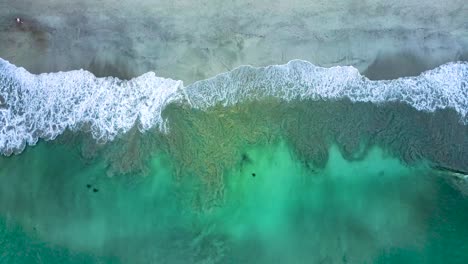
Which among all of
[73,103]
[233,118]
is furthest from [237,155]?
[73,103]

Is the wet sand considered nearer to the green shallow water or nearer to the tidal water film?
the tidal water film

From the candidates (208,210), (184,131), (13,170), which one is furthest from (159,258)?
(13,170)

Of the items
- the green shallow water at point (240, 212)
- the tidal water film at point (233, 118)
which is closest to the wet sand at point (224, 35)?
the tidal water film at point (233, 118)

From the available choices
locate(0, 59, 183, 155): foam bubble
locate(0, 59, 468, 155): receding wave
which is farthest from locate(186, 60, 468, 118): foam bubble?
locate(0, 59, 183, 155): foam bubble

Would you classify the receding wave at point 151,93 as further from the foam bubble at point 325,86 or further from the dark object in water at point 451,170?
the dark object in water at point 451,170

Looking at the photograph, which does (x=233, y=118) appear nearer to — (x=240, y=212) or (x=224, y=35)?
(x=224, y=35)
